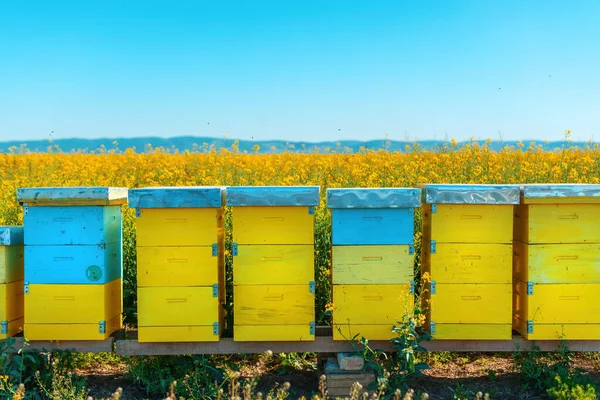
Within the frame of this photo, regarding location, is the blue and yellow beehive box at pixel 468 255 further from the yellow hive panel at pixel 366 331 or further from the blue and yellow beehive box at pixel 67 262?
the blue and yellow beehive box at pixel 67 262

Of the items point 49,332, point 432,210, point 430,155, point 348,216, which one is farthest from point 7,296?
point 430,155

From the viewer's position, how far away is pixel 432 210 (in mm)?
4934

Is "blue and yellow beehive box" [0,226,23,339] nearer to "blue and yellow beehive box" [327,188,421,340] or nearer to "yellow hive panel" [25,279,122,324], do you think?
"yellow hive panel" [25,279,122,324]

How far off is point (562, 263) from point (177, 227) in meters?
3.16

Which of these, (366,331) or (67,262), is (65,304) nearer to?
(67,262)

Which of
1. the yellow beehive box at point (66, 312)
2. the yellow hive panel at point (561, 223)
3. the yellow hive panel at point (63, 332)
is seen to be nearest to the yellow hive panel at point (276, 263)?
the yellow beehive box at point (66, 312)

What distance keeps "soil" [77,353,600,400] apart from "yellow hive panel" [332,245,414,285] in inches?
44.1

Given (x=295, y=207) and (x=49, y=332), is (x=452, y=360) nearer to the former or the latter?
(x=295, y=207)

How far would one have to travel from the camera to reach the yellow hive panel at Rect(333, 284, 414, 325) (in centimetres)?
492

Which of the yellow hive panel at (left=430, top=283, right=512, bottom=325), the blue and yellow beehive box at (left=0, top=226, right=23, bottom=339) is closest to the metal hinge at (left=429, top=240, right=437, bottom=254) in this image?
the yellow hive panel at (left=430, top=283, right=512, bottom=325)

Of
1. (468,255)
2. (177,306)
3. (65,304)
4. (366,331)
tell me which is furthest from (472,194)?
(65,304)

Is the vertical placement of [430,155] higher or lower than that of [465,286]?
higher

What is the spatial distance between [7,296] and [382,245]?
3.15m

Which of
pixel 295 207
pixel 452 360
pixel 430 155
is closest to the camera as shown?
pixel 295 207
